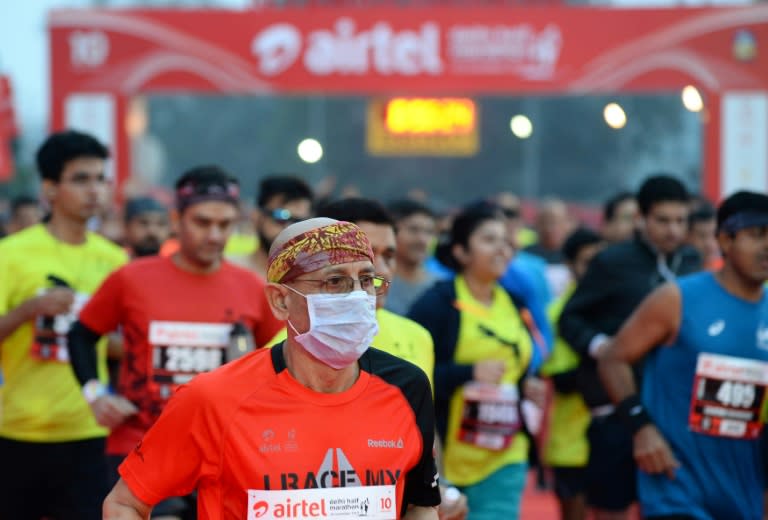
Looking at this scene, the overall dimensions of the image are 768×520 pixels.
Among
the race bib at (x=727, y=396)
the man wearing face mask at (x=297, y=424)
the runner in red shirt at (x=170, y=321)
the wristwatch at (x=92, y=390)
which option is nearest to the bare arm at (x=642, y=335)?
the race bib at (x=727, y=396)

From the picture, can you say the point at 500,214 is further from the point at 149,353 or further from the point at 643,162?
the point at 643,162

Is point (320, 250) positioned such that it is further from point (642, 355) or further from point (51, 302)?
point (51, 302)

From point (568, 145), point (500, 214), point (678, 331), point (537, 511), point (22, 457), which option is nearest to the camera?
point (678, 331)

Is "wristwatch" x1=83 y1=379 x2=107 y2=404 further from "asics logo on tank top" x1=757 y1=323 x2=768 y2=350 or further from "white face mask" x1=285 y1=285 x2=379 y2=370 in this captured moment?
"asics logo on tank top" x1=757 y1=323 x2=768 y2=350

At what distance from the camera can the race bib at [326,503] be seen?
348 cm

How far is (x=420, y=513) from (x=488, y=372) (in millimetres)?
2591

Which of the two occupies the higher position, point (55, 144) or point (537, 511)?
point (55, 144)

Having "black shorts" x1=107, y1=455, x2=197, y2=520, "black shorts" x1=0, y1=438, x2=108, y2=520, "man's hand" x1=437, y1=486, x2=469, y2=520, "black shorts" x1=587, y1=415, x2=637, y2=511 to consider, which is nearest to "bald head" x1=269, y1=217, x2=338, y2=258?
"man's hand" x1=437, y1=486, x2=469, y2=520

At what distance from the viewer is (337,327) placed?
353 cm

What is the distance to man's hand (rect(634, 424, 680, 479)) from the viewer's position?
5.63 m

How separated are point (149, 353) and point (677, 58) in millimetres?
13811

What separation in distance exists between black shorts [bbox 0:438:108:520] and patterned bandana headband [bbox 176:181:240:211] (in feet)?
4.30

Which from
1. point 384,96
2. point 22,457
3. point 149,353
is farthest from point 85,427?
point 384,96

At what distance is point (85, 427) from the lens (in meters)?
6.48
